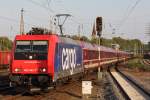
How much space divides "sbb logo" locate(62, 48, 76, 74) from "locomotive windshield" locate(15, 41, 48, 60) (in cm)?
222

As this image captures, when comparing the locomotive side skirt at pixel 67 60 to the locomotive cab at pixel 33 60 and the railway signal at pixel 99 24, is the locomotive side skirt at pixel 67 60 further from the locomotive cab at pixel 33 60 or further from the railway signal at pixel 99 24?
the railway signal at pixel 99 24

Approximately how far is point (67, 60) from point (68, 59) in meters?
0.37

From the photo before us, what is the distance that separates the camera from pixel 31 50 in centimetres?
2050

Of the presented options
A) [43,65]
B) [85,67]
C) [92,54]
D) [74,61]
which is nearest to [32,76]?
[43,65]

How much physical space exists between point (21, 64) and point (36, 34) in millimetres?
1907

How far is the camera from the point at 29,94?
20938 mm

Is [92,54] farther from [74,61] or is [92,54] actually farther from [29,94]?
[29,94]

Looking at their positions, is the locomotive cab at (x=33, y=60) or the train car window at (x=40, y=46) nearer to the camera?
the locomotive cab at (x=33, y=60)

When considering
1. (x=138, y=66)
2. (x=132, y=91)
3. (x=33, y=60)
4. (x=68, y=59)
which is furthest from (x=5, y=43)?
(x=33, y=60)

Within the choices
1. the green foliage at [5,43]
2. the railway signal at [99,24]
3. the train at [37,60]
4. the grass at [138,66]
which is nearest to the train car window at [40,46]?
the train at [37,60]

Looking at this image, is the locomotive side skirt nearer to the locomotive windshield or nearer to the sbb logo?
the sbb logo

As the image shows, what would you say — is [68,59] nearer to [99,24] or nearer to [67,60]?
[67,60]

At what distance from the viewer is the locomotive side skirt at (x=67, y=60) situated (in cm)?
2106

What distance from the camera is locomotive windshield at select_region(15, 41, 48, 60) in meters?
20.3
